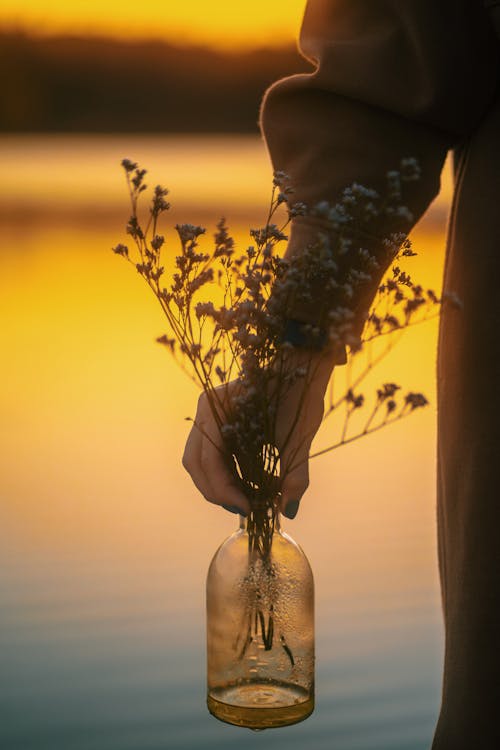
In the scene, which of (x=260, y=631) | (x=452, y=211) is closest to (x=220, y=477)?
(x=260, y=631)

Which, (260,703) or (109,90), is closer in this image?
(260,703)

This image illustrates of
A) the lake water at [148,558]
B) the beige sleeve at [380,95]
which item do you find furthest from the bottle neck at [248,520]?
the lake water at [148,558]

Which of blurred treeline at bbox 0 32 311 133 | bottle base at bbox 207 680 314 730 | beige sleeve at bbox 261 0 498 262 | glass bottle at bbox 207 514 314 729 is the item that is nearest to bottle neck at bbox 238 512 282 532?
glass bottle at bbox 207 514 314 729

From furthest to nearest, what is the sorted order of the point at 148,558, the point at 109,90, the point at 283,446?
the point at 109,90 < the point at 148,558 < the point at 283,446

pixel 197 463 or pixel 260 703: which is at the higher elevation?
pixel 197 463

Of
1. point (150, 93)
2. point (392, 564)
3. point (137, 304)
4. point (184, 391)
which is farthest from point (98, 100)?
point (392, 564)

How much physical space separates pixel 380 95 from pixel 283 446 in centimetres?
36

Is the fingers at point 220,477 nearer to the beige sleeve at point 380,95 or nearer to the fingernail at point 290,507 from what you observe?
the fingernail at point 290,507

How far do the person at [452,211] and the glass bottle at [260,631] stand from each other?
0.06 m

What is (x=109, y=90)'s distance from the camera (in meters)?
32.7

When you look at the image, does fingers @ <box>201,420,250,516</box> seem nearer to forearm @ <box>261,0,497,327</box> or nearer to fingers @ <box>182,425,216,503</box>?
fingers @ <box>182,425,216,503</box>

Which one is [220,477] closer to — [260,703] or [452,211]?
[260,703]

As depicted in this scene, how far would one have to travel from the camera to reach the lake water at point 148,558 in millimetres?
2438

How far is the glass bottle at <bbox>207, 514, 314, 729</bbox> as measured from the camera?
4.39 feet
